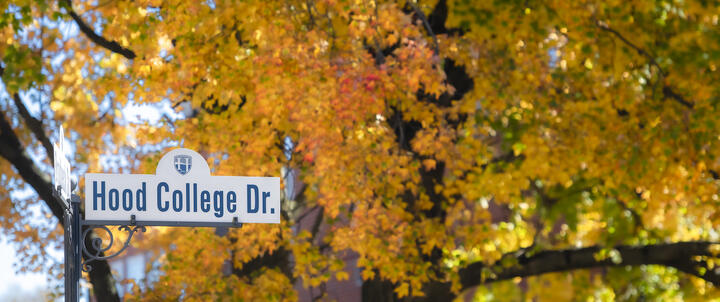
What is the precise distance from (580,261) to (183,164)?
11.0 metres

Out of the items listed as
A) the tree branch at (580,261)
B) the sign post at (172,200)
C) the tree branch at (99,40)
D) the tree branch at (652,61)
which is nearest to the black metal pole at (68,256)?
the sign post at (172,200)

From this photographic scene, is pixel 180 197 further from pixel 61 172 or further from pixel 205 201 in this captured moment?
pixel 61 172

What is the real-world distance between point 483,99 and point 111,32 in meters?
5.59

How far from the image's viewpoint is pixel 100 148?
1752 centimetres

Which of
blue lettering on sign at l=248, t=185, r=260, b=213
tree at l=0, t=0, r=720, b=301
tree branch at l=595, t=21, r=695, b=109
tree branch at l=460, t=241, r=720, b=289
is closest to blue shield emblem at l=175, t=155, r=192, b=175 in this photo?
blue lettering on sign at l=248, t=185, r=260, b=213

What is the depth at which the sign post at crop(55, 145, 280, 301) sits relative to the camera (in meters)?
4.91

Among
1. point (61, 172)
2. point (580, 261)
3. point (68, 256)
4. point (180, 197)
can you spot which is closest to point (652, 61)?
point (580, 261)

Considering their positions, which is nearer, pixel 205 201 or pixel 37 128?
pixel 205 201

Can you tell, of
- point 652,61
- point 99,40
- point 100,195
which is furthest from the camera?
point 99,40

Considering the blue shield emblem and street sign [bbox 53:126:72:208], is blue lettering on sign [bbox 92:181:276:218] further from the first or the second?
street sign [bbox 53:126:72:208]

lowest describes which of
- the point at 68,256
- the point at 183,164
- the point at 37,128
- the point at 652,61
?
the point at 68,256

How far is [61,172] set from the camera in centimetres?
518

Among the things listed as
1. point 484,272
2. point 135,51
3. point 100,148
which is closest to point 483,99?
point 484,272

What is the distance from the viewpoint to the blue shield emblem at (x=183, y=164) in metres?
5.02
